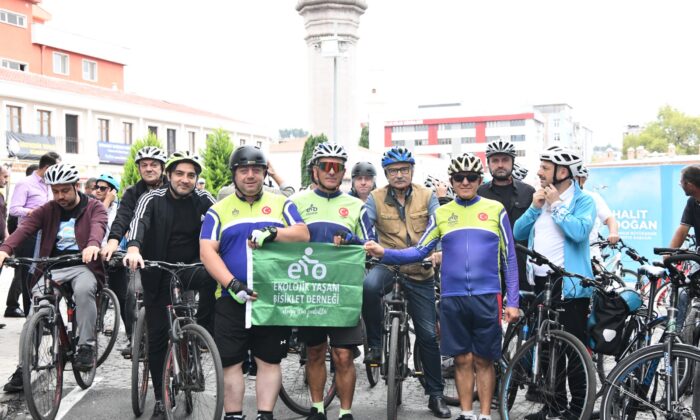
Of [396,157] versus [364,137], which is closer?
[396,157]

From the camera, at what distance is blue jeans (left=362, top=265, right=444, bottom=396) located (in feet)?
20.5

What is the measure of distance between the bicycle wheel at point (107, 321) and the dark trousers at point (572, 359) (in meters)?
4.71

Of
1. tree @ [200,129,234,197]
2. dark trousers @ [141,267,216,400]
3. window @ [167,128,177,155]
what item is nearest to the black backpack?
dark trousers @ [141,267,216,400]

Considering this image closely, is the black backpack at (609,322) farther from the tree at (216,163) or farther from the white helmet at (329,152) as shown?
the tree at (216,163)

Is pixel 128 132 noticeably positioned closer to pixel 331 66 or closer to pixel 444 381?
pixel 331 66

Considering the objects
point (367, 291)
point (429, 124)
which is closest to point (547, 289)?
point (367, 291)

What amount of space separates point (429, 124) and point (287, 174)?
257 feet

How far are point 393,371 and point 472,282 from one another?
916 millimetres

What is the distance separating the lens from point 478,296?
5.52 m

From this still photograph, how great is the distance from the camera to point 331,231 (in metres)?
5.80

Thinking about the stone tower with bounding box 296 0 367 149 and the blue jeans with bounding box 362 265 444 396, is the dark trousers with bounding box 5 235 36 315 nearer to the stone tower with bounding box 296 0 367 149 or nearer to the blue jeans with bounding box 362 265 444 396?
the blue jeans with bounding box 362 265 444 396

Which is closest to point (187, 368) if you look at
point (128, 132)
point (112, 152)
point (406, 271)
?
point (406, 271)

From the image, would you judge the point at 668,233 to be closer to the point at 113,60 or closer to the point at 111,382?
the point at 111,382

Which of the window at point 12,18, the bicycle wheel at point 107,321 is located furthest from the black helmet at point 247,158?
the window at point 12,18
